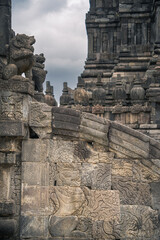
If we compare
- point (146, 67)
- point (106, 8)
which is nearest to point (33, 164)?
point (146, 67)

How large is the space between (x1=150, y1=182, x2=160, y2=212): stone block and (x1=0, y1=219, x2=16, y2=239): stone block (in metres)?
3.12

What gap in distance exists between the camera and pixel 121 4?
31.5m

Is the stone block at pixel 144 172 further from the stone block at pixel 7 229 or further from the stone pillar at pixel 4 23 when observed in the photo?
the stone pillar at pixel 4 23

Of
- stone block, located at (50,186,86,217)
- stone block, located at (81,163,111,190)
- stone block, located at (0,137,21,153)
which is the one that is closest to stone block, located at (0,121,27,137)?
stone block, located at (0,137,21,153)

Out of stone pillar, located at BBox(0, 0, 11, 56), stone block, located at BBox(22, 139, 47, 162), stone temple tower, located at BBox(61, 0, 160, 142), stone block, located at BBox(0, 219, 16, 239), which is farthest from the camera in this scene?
stone temple tower, located at BBox(61, 0, 160, 142)

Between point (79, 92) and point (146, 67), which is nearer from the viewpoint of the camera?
point (79, 92)

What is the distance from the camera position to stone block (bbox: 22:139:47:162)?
10.5 meters

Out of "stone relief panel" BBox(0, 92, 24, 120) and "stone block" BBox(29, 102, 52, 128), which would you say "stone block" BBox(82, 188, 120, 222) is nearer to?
"stone block" BBox(29, 102, 52, 128)

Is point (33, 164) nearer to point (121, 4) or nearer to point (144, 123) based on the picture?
point (144, 123)

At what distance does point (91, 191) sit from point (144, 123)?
12.6 m

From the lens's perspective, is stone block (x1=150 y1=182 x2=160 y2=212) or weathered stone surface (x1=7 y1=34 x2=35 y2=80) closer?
stone block (x1=150 y1=182 x2=160 y2=212)

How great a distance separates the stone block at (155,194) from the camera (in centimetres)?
1037

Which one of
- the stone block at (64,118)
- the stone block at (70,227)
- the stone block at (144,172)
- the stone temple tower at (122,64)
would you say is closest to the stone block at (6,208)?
the stone block at (70,227)

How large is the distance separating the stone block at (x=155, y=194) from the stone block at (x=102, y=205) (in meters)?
0.77
